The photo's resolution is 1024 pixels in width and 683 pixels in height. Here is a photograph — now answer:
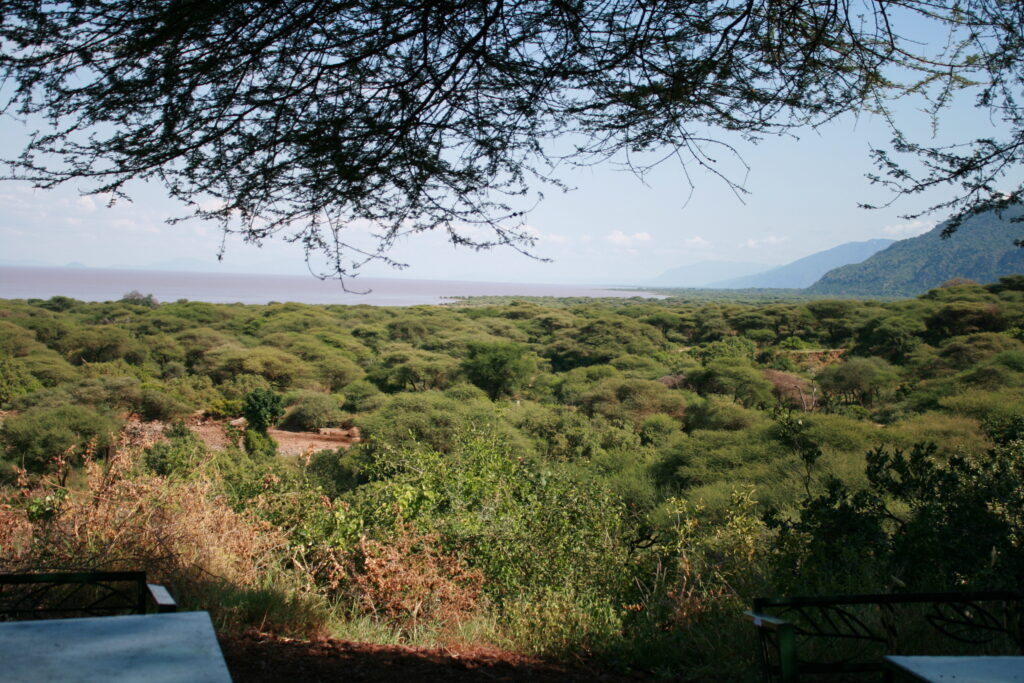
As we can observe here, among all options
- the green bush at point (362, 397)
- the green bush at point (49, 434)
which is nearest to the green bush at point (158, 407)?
the green bush at point (49, 434)

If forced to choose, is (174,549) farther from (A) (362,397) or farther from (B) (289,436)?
(A) (362,397)

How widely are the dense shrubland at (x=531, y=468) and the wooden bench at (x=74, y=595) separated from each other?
0.21m

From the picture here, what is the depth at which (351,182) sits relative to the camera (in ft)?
8.95

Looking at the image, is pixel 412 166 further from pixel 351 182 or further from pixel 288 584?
pixel 288 584

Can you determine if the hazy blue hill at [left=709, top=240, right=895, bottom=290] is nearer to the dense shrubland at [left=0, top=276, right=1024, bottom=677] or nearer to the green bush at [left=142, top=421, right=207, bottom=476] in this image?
the dense shrubland at [left=0, top=276, right=1024, bottom=677]

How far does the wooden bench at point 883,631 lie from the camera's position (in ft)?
5.29

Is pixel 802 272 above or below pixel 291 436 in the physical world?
above

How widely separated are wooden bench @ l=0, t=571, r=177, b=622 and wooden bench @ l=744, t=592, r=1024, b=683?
1383 millimetres

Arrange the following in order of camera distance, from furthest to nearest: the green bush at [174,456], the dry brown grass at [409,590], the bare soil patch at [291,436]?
the bare soil patch at [291,436] < the green bush at [174,456] < the dry brown grass at [409,590]

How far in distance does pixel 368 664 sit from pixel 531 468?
15.5 ft

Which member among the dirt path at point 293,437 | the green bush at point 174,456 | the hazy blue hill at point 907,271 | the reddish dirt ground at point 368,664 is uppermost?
the hazy blue hill at point 907,271

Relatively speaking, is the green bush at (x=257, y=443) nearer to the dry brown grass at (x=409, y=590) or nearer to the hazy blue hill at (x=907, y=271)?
the dry brown grass at (x=409, y=590)

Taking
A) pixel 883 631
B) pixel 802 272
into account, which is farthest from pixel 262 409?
pixel 802 272

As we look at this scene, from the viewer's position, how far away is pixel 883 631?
8.38 ft
